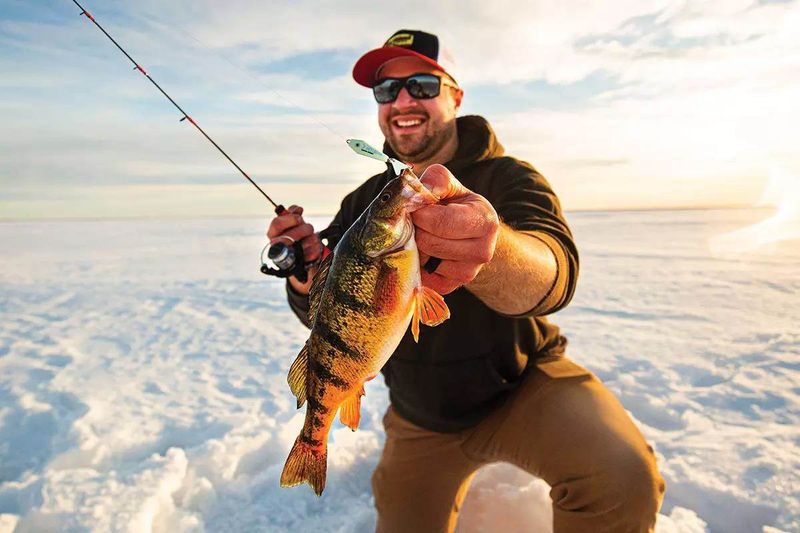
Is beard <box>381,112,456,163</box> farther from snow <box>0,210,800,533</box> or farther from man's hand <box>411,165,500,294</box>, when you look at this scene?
snow <box>0,210,800,533</box>

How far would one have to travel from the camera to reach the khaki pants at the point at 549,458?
245 centimetres

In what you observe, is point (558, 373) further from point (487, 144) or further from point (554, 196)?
point (487, 144)

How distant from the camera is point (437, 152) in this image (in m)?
3.84

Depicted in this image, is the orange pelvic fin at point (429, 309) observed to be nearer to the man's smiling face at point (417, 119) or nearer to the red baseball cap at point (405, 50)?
the man's smiling face at point (417, 119)

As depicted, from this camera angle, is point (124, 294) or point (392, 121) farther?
point (124, 294)

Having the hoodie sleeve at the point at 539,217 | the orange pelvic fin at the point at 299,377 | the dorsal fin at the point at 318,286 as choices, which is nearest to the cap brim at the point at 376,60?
the hoodie sleeve at the point at 539,217

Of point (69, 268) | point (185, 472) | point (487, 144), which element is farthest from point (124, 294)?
point (487, 144)

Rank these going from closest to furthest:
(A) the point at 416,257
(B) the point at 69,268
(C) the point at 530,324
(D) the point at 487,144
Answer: (A) the point at 416,257
(C) the point at 530,324
(D) the point at 487,144
(B) the point at 69,268

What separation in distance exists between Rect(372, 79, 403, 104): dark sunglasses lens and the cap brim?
0.58 feet

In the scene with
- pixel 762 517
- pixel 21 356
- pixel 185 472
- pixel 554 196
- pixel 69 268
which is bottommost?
pixel 69 268

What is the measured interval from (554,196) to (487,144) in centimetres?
81

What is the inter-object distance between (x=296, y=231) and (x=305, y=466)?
5.03 ft

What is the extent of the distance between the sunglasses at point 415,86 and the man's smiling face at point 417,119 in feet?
0.11

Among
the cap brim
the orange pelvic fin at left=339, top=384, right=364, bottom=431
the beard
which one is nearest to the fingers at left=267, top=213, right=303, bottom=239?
the beard
